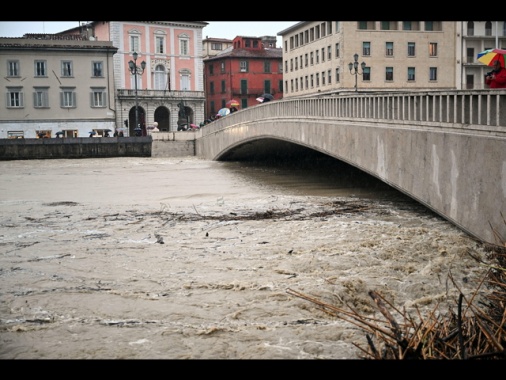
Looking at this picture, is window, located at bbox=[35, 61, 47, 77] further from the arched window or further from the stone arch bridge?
the stone arch bridge

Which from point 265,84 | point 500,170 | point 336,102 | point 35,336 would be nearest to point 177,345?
point 35,336

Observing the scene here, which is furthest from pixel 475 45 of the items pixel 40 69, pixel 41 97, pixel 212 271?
pixel 212 271

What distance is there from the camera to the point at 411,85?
4766 centimetres

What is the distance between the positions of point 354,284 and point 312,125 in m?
11.5

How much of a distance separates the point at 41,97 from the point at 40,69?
1.79m

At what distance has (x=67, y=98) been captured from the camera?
46.9 metres

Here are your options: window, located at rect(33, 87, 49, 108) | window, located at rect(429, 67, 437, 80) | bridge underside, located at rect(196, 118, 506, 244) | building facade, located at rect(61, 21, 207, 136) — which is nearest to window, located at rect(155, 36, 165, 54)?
building facade, located at rect(61, 21, 207, 136)

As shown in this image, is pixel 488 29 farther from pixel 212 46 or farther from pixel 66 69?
pixel 66 69

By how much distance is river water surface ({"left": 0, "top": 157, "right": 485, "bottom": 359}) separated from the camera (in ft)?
19.7

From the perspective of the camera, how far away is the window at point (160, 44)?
53.7m

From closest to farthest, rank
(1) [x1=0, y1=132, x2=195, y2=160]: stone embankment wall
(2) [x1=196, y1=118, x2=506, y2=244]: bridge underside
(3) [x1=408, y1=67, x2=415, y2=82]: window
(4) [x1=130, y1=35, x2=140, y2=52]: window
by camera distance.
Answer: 1. (2) [x1=196, y1=118, x2=506, y2=244]: bridge underside
2. (1) [x1=0, y1=132, x2=195, y2=160]: stone embankment wall
3. (3) [x1=408, y1=67, x2=415, y2=82]: window
4. (4) [x1=130, y1=35, x2=140, y2=52]: window

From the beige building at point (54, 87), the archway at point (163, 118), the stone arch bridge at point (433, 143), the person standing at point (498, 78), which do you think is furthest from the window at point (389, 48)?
the person standing at point (498, 78)

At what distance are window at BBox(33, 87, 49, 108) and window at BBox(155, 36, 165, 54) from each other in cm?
1056

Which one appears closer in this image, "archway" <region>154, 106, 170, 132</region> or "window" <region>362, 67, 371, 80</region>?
"window" <region>362, 67, 371, 80</region>
